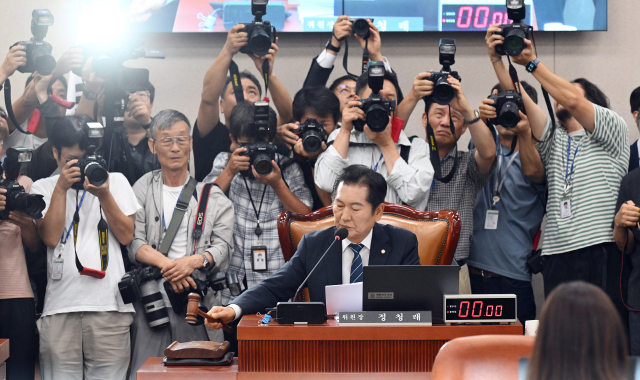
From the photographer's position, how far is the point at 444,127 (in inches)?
122

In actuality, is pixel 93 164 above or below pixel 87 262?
above

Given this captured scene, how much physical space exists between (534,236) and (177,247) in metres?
1.68

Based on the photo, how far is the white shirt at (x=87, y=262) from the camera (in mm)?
2830

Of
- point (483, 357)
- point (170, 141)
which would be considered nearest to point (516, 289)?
point (483, 357)

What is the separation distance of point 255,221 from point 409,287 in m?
1.30

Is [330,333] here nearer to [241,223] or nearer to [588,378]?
[588,378]

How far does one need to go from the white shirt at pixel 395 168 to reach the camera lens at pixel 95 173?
3.00ft

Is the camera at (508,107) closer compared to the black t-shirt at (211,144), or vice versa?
the camera at (508,107)

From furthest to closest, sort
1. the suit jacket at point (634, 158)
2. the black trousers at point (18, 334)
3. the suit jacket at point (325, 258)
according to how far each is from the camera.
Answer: the suit jacket at point (634, 158), the black trousers at point (18, 334), the suit jacket at point (325, 258)

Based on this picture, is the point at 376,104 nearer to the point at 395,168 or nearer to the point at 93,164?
the point at 395,168

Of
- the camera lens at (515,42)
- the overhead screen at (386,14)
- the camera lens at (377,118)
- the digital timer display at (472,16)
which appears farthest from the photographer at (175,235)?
the digital timer display at (472,16)

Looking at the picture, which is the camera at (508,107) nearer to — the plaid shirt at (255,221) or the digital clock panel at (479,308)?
the plaid shirt at (255,221)

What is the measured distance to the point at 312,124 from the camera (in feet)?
9.81

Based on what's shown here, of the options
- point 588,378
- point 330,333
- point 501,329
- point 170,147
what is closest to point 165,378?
point 330,333
